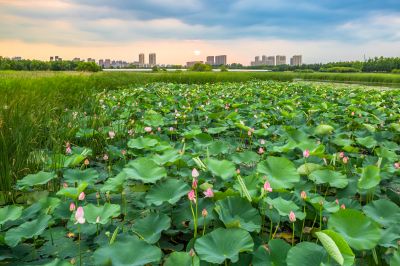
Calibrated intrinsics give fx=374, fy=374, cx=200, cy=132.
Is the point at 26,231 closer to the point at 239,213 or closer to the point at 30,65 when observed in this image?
the point at 239,213

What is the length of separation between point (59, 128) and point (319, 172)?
76.3 inches

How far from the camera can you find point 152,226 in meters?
1.34

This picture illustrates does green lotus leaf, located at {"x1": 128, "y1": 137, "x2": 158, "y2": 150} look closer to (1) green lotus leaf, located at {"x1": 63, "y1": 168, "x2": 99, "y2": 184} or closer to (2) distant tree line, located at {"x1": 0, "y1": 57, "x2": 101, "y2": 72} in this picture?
(1) green lotus leaf, located at {"x1": 63, "y1": 168, "x2": 99, "y2": 184}

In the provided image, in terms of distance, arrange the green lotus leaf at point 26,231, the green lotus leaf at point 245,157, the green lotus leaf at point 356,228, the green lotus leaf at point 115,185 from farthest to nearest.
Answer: the green lotus leaf at point 245,157
the green lotus leaf at point 115,185
the green lotus leaf at point 26,231
the green lotus leaf at point 356,228

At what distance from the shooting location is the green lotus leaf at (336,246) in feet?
3.15

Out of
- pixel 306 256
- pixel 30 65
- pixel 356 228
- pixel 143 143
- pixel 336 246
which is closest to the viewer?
pixel 336 246

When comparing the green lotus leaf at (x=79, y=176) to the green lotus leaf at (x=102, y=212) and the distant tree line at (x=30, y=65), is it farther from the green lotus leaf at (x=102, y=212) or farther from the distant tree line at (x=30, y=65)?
the distant tree line at (x=30, y=65)

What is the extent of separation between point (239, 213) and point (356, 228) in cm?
40

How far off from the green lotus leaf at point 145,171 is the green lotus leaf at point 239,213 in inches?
12.9

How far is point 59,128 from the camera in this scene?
2.81 metres

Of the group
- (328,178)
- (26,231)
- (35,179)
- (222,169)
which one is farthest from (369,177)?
(35,179)

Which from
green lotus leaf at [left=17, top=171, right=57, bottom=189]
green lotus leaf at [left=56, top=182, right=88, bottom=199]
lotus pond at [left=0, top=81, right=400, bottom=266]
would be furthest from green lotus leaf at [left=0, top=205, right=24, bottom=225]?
green lotus leaf at [left=17, top=171, right=57, bottom=189]

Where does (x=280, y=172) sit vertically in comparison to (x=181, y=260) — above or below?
above

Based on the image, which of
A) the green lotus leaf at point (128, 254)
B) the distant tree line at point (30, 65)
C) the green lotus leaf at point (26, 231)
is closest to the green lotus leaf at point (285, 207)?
the green lotus leaf at point (128, 254)
